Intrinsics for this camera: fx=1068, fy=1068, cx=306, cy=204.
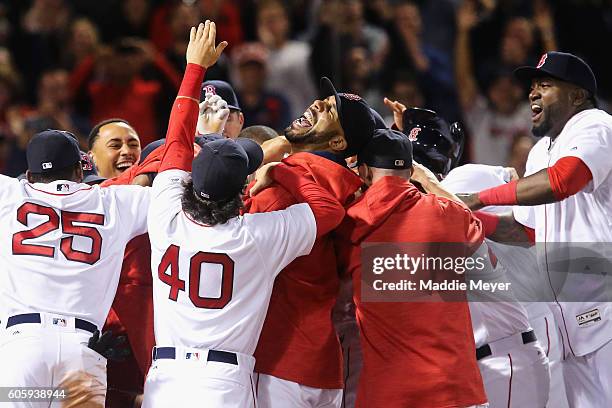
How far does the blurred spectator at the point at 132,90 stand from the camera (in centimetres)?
965

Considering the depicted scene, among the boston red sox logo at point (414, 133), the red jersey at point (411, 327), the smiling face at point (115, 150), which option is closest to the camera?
the red jersey at point (411, 327)

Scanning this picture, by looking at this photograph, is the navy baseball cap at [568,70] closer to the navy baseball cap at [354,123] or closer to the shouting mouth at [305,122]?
the navy baseball cap at [354,123]

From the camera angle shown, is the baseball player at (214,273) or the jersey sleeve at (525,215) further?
the jersey sleeve at (525,215)

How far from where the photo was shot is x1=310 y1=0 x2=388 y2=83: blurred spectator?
9.99 metres

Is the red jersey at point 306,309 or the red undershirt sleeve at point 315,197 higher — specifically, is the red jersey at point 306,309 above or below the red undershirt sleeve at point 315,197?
below

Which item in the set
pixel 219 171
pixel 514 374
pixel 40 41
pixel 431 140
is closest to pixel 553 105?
pixel 431 140

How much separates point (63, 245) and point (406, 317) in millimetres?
1632

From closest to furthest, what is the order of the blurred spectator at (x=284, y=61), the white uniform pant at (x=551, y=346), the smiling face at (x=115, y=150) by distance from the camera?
the white uniform pant at (x=551, y=346) → the smiling face at (x=115, y=150) → the blurred spectator at (x=284, y=61)

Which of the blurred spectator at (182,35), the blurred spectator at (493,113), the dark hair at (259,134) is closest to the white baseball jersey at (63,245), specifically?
the dark hair at (259,134)

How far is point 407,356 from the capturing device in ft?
16.1

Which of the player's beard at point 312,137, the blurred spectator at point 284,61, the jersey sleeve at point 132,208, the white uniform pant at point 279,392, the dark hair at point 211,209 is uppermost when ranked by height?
the blurred spectator at point 284,61

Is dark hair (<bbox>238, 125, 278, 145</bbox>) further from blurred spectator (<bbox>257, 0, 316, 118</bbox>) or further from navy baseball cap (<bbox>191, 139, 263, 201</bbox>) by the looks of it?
blurred spectator (<bbox>257, 0, 316, 118</bbox>)

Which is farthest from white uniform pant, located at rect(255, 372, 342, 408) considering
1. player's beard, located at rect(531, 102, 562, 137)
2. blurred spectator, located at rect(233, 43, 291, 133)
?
blurred spectator, located at rect(233, 43, 291, 133)

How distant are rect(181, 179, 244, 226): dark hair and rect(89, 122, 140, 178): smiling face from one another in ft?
5.76
